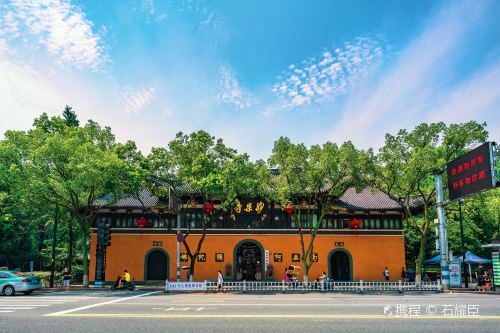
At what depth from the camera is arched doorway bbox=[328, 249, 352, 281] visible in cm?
2968

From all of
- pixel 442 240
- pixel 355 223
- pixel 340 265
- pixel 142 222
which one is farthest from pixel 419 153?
pixel 142 222

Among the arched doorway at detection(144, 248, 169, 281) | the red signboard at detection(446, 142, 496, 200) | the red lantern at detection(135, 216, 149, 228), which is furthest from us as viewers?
the arched doorway at detection(144, 248, 169, 281)

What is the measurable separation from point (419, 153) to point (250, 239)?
1329 cm

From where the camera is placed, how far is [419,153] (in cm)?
2288

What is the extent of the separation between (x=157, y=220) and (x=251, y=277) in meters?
8.51

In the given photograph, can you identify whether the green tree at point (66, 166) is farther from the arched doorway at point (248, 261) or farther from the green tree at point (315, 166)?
the arched doorway at point (248, 261)

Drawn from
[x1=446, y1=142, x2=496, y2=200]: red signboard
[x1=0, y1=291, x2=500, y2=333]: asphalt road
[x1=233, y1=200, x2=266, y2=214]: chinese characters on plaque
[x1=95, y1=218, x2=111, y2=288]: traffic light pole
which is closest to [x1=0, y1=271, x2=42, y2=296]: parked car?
[x1=95, y1=218, x2=111, y2=288]: traffic light pole

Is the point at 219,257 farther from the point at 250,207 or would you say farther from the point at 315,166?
the point at 315,166

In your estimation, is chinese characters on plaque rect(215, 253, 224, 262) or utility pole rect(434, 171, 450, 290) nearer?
utility pole rect(434, 171, 450, 290)

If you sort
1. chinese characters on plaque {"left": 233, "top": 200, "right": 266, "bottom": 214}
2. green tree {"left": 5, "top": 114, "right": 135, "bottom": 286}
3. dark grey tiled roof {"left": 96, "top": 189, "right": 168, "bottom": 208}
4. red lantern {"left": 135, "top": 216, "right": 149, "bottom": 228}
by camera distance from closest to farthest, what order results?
green tree {"left": 5, "top": 114, "right": 135, "bottom": 286} → dark grey tiled roof {"left": 96, "top": 189, "right": 168, "bottom": 208} → red lantern {"left": 135, "top": 216, "right": 149, "bottom": 228} → chinese characters on plaque {"left": 233, "top": 200, "right": 266, "bottom": 214}

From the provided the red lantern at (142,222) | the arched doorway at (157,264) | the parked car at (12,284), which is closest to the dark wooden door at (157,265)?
the arched doorway at (157,264)

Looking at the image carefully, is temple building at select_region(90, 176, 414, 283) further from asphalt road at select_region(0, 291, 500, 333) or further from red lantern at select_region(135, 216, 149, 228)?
asphalt road at select_region(0, 291, 500, 333)

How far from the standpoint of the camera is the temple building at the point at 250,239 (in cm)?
2858

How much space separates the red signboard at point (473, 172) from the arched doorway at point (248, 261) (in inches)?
570
